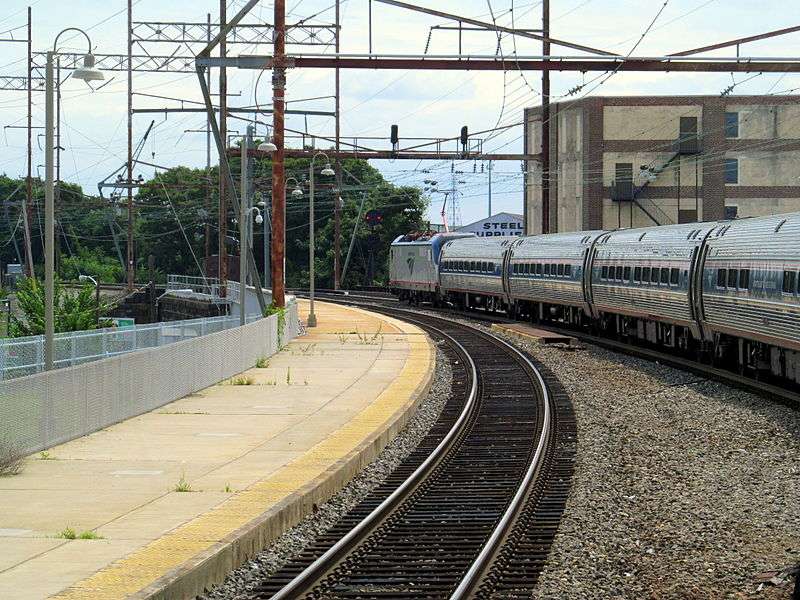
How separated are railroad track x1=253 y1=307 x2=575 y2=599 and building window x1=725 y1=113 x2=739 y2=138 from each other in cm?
5860

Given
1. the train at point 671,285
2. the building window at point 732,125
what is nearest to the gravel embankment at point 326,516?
the train at point 671,285

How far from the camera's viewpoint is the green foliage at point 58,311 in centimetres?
4569

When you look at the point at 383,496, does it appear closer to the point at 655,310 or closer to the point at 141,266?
the point at 655,310

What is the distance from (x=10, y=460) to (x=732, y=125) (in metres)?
69.5

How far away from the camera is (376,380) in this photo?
28.1 meters

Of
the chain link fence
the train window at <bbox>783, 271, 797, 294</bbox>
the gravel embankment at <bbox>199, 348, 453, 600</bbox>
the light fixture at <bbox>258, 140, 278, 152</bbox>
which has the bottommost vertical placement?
the gravel embankment at <bbox>199, 348, 453, 600</bbox>

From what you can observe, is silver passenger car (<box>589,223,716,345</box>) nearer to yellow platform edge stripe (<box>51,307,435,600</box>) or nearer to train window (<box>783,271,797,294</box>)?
train window (<box>783,271,797,294</box>)

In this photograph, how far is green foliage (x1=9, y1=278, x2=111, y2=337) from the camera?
150 feet

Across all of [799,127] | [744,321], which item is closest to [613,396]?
[744,321]

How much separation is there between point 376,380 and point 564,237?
19971mm

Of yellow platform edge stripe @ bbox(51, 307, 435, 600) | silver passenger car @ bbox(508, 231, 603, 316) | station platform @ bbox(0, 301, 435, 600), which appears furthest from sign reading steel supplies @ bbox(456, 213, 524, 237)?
yellow platform edge stripe @ bbox(51, 307, 435, 600)

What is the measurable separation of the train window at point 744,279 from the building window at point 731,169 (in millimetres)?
54954

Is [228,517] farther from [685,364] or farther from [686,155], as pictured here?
[686,155]

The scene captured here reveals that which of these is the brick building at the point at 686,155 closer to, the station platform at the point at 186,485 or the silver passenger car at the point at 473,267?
the silver passenger car at the point at 473,267
